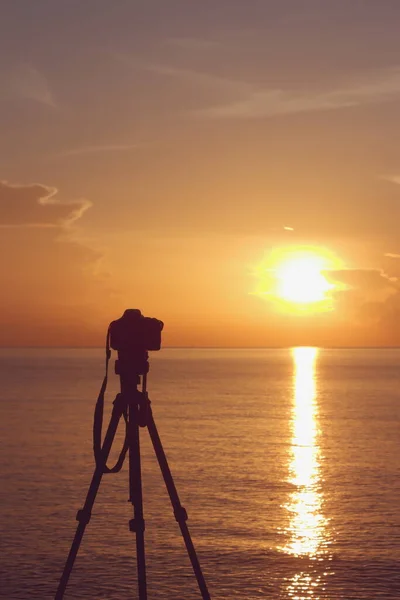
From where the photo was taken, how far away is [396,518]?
2612cm

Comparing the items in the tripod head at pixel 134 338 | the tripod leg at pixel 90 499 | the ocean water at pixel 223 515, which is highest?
the tripod head at pixel 134 338

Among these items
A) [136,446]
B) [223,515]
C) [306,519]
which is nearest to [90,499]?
[136,446]

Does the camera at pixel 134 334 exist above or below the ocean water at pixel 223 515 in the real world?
above

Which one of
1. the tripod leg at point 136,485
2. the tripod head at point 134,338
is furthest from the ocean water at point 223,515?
the tripod head at point 134,338

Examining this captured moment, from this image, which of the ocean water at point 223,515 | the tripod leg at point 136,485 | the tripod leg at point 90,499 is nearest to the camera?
the tripod leg at point 90,499

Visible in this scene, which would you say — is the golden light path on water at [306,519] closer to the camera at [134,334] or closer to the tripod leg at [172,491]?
the tripod leg at [172,491]

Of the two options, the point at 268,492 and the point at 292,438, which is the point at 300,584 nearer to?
the point at 268,492

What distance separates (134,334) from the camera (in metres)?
8.18

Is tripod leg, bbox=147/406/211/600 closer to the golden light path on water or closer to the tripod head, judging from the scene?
the tripod head

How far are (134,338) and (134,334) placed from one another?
0.04 m

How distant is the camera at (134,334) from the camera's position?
817 centimetres

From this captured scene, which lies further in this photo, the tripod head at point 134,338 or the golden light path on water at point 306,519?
the golden light path on water at point 306,519

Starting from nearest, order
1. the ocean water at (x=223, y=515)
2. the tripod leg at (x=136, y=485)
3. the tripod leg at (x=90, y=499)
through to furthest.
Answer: the tripod leg at (x=90, y=499) → the tripod leg at (x=136, y=485) → the ocean water at (x=223, y=515)

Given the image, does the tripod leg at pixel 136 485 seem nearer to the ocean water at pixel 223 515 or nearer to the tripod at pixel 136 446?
the tripod at pixel 136 446
